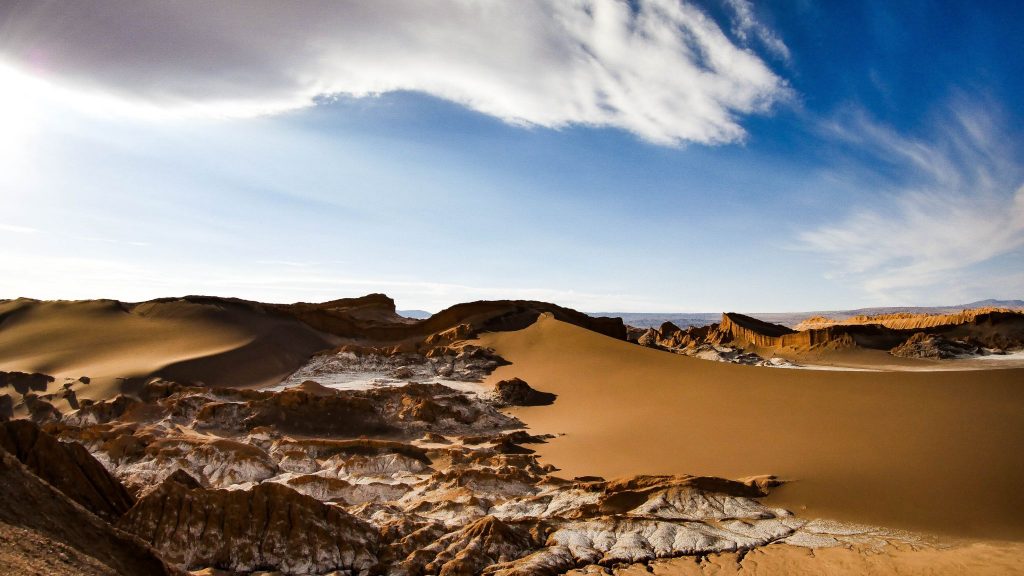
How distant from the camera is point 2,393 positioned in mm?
18141

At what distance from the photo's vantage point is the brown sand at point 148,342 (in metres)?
20.9

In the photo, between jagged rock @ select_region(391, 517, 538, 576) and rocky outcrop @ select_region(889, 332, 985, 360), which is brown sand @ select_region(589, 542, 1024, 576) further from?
rocky outcrop @ select_region(889, 332, 985, 360)

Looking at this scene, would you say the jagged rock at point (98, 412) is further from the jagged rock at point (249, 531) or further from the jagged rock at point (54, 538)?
the jagged rock at point (54, 538)

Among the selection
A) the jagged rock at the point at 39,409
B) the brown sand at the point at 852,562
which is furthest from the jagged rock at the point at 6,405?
the brown sand at the point at 852,562

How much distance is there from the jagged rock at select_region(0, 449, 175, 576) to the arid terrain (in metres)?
0.02

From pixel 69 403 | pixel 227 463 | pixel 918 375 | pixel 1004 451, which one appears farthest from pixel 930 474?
pixel 69 403

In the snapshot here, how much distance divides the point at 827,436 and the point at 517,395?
959cm

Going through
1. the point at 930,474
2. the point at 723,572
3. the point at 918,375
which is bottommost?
the point at 723,572

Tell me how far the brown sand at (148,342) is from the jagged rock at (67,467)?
39.7 ft

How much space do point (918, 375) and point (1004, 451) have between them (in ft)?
13.2

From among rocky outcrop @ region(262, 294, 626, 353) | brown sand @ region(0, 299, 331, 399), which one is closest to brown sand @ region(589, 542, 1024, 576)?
brown sand @ region(0, 299, 331, 399)

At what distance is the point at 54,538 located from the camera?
4574 millimetres

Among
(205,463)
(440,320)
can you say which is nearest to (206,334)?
(440,320)

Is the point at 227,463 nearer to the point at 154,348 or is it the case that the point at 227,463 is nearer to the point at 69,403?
the point at 69,403
